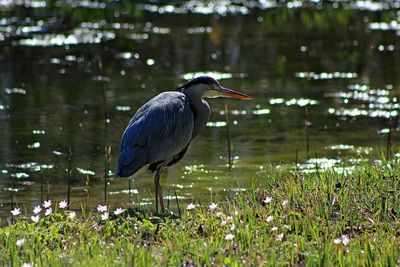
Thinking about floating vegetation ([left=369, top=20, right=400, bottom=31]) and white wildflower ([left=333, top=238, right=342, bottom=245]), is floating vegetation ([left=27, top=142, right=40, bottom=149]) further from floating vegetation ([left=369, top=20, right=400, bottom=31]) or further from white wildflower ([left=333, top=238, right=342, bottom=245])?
floating vegetation ([left=369, top=20, right=400, bottom=31])

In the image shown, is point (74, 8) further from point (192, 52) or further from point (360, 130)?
point (360, 130)

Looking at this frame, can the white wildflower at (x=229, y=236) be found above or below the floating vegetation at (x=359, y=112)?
below

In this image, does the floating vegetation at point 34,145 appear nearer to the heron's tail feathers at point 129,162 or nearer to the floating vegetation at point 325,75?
the heron's tail feathers at point 129,162

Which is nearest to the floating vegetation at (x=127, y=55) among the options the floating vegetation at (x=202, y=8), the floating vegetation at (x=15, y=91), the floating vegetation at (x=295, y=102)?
the floating vegetation at (x=15, y=91)

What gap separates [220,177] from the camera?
9617mm

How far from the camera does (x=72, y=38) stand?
1770 centimetres

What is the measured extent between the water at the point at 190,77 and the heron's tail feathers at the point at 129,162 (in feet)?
3.80

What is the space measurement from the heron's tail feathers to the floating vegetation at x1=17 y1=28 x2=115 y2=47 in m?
9.88

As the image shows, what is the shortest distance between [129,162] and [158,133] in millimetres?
418

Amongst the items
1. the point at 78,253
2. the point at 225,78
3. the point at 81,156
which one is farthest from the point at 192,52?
the point at 78,253

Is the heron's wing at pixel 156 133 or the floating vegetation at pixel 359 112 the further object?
the floating vegetation at pixel 359 112

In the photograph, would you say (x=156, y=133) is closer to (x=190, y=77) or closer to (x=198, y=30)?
(x=190, y=77)

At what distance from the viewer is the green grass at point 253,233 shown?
5324 mm

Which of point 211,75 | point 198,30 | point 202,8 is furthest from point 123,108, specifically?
point 202,8
